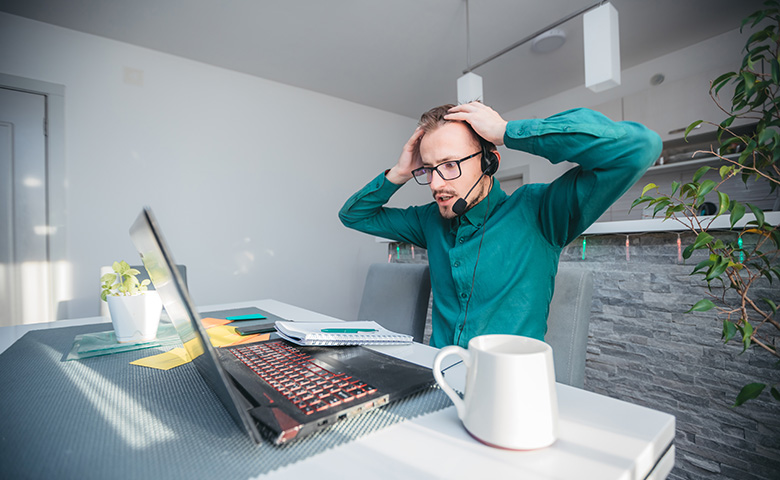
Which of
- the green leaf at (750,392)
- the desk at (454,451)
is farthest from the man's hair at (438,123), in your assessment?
the green leaf at (750,392)

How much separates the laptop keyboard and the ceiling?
252 cm

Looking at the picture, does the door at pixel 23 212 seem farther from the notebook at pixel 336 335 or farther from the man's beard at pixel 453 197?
the man's beard at pixel 453 197

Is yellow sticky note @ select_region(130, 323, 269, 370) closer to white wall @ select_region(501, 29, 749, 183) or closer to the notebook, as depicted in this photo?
the notebook

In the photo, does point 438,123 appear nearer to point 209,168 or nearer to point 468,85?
point 468,85

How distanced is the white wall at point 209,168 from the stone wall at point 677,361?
2613 mm

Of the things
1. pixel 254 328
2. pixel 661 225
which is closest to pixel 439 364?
pixel 254 328

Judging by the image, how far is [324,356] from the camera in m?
0.67

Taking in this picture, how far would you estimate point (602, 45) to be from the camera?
6.00 feet

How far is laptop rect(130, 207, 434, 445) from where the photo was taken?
386 millimetres

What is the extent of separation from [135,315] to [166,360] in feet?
0.79

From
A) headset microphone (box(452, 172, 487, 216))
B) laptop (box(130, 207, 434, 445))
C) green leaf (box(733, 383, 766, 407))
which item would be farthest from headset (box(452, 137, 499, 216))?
green leaf (box(733, 383, 766, 407))

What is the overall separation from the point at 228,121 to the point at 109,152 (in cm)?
93

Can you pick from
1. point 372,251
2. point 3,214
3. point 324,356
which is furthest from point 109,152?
point 324,356

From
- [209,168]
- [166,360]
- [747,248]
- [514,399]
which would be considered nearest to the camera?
[514,399]
